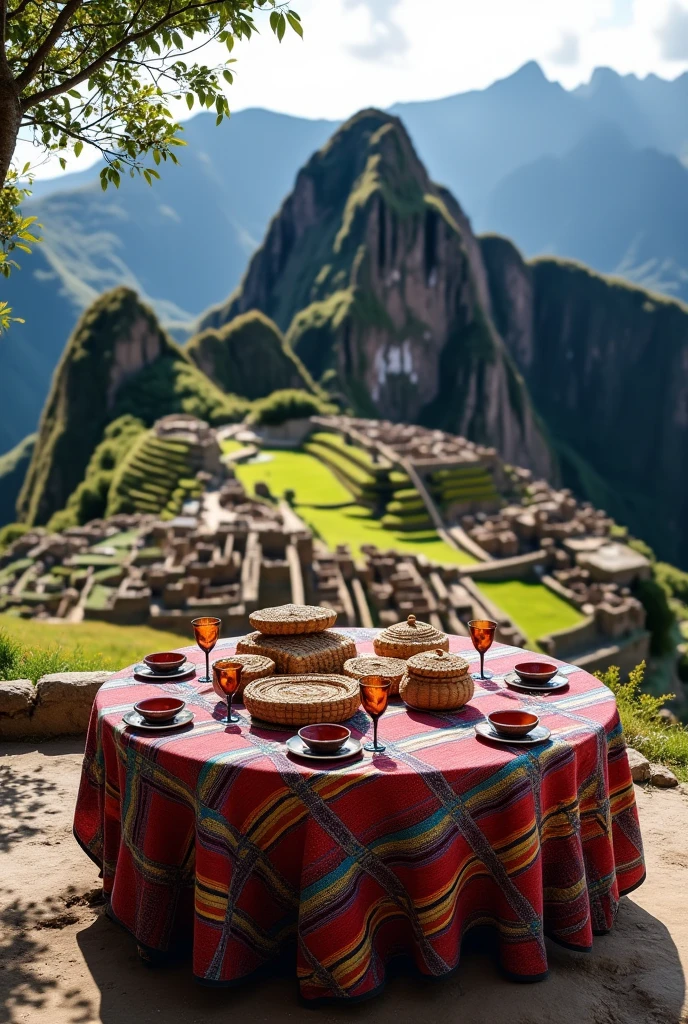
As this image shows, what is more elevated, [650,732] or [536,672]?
[536,672]

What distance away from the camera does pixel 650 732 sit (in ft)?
22.5

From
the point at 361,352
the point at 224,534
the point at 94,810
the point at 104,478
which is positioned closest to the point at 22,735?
the point at 94,810

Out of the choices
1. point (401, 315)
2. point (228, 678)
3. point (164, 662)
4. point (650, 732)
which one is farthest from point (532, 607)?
point (401, 315)

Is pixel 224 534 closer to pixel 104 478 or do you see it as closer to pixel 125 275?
pixel 104 478

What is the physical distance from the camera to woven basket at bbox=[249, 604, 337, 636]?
4227 millimetres

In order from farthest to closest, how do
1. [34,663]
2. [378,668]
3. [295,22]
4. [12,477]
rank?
1. [12,477]
2. [34,663]
3. [295,22]
4. [378,668]

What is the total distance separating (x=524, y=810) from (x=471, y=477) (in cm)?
4565

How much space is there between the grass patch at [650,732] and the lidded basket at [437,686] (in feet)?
10.1

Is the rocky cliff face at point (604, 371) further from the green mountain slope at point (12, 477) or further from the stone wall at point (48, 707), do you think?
the stone wall at point (48, 707)

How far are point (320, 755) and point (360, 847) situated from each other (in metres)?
0.37

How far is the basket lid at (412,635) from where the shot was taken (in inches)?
173

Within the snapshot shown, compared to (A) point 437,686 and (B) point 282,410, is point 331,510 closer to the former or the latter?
(B) point 282,410

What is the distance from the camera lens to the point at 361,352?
351ft

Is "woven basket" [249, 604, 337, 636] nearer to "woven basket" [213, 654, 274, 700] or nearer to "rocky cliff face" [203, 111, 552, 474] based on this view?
"woven basket" [213, 654, 274, 700]
